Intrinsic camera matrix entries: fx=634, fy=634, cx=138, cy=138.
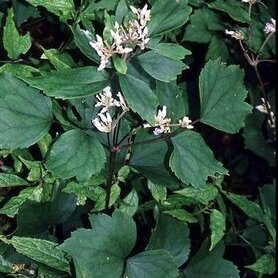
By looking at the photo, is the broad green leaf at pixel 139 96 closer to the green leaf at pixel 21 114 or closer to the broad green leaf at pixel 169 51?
the broad green leaf at pixel 169 51

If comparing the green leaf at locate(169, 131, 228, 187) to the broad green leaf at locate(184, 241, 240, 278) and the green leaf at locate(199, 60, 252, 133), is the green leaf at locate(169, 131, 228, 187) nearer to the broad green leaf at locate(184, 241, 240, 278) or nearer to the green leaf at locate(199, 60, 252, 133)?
the green leaf at locate(199, 60, 252, 133)

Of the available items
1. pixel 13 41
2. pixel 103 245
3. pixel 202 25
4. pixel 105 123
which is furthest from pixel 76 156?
pixel 202 25

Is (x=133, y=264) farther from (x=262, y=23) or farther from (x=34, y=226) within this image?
(x=262, y=23)

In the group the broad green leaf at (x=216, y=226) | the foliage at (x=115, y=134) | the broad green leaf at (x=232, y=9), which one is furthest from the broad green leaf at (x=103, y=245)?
the broad green leaf at (x=232, y=9)

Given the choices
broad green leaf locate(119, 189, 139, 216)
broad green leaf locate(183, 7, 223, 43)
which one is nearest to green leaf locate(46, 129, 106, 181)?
broad green leaf locate(119, 189, 139, 216)

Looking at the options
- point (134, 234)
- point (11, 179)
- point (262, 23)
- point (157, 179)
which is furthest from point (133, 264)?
point (262, 23)

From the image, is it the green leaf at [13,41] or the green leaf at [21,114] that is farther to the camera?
the green leaf at [13,41]
